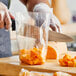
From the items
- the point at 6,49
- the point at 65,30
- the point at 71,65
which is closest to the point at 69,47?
the point at 65,30

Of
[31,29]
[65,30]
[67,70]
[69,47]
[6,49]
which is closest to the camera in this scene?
[67,70]

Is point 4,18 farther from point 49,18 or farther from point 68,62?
point 68,62

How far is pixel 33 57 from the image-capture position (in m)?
0.70

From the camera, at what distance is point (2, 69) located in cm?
75

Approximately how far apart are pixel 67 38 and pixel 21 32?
16 centimetres

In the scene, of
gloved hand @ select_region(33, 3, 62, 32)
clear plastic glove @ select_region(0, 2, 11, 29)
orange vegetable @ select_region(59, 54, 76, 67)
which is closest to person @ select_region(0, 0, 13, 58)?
clear plastic glove @ select_region(0, 2, 11, 29)

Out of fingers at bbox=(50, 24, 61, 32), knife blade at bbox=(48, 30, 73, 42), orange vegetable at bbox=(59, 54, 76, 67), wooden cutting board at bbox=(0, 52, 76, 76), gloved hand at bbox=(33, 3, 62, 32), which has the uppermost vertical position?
gloved hand at bbox=(33, 3, 62, 32)

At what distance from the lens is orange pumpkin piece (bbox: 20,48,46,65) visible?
2.31ft

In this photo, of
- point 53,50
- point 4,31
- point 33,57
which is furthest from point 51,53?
point 4,31

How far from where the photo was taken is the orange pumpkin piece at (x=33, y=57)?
70 cm

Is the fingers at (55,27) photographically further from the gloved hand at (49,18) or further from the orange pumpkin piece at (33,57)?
the orange pumpkin piece at (33,57)

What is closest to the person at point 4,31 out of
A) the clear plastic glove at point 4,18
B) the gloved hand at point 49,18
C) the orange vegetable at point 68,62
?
the clear plastic glove at point 4,18

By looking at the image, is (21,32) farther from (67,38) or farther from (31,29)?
(67,38)

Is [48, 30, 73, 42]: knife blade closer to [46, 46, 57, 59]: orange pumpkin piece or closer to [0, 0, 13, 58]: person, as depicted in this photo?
[46, 46, 57, 59]: orange pumpkin piece
